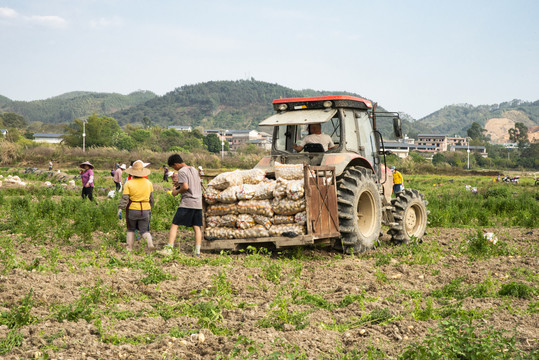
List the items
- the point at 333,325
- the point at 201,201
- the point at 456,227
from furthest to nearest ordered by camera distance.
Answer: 1. the point at 456,227
2. the point at 201,201
3. the point at 333,325

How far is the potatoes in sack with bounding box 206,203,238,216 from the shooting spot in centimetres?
838

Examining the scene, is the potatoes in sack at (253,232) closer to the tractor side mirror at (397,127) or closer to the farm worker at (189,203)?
the farm worker at (189,203)

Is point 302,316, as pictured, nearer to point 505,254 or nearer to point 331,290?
point 331,290

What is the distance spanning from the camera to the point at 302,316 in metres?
5.05

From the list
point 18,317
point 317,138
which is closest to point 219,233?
point 317,138

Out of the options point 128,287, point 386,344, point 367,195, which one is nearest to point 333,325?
point 386,344

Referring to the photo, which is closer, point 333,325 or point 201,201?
point 333,325

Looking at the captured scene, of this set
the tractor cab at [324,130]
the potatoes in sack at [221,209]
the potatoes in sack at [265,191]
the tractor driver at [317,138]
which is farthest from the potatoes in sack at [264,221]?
the tractor driver at [317,138]

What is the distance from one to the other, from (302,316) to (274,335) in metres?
0.54

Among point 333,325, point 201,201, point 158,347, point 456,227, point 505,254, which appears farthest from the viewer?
point 456,227

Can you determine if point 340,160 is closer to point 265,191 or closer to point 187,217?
point 265,191

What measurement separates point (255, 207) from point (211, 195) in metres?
0.83

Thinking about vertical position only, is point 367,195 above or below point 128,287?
above

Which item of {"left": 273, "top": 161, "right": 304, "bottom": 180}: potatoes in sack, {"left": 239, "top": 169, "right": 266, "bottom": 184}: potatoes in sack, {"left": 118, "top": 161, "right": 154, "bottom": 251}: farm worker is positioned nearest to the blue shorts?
{"left": 118, "top": 161, "right": 154, "bottom": 251}: farm worker
